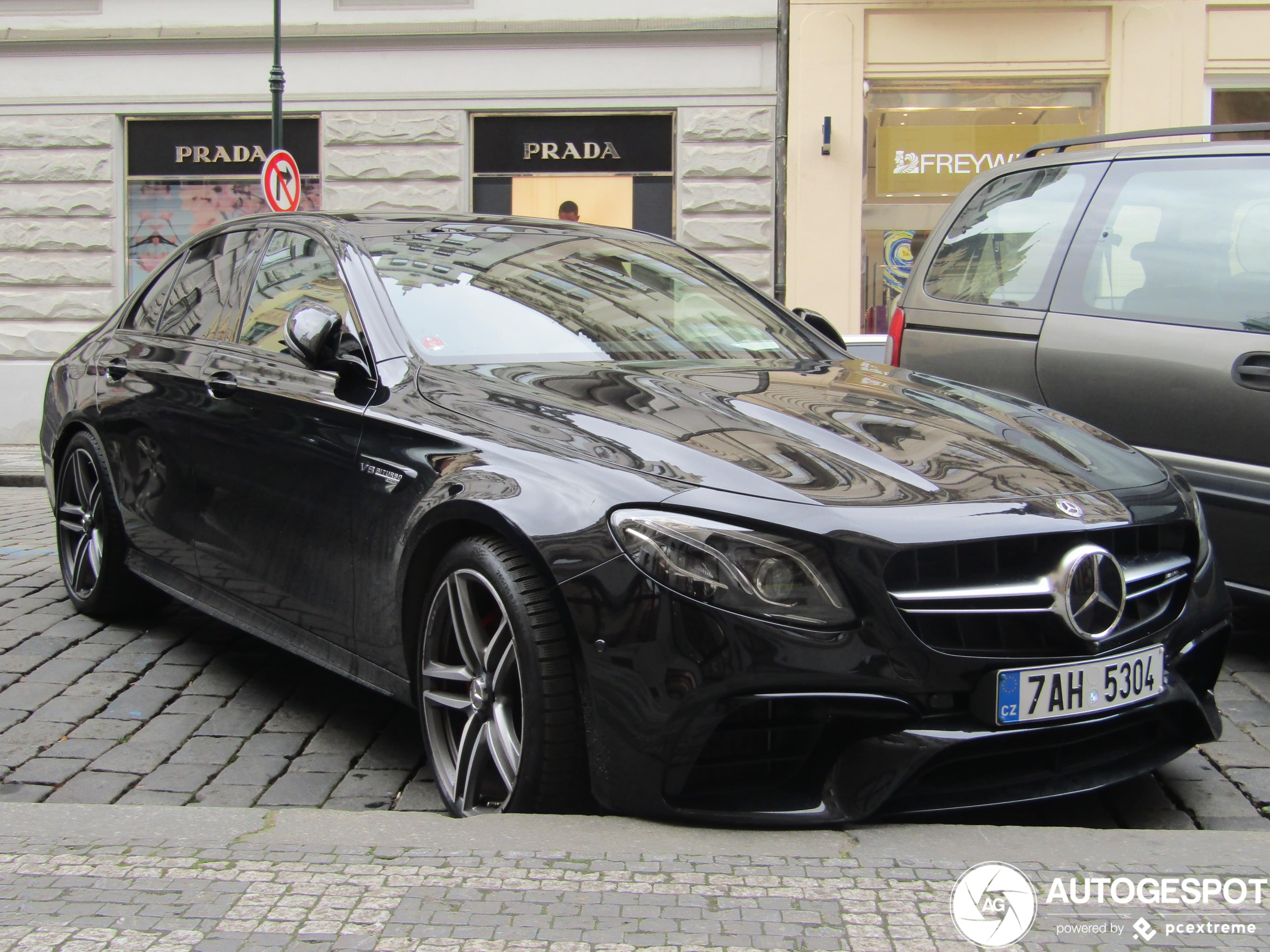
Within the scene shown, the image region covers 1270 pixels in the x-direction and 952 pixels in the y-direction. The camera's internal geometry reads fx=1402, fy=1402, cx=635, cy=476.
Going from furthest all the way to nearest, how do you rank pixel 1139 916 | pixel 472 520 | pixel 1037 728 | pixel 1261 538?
pixel 1261 538 → pixel 472 520 → pixel 1037 728 → pixel 1139 916

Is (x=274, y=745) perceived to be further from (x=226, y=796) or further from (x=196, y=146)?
(x=196, y=146)

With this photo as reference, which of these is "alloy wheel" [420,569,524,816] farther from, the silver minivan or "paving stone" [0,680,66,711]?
the silver minivan

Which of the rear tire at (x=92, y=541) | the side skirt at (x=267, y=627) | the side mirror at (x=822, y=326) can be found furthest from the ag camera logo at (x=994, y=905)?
the rear tire at (x=92, y=541)

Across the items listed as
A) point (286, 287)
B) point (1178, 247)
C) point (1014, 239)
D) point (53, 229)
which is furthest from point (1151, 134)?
point (53, 229)

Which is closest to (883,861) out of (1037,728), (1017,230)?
(1037,728)

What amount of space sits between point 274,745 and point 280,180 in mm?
9113

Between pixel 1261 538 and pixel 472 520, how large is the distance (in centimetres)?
261

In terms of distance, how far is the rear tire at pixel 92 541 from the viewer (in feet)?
17.0

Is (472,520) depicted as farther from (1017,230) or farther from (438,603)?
(1017,230)

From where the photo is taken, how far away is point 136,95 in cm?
1427

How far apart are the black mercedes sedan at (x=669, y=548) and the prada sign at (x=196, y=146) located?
1073cm

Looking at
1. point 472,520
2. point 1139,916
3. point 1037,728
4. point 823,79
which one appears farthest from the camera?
point 823,79

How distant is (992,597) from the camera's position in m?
2.86

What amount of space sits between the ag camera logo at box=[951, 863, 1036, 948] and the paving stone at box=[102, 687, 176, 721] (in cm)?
266
